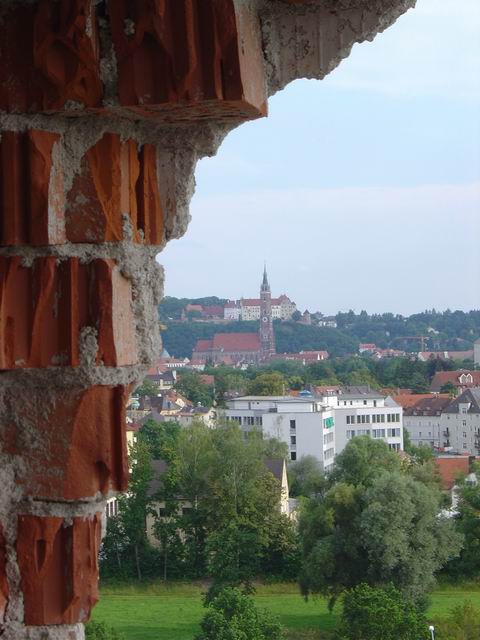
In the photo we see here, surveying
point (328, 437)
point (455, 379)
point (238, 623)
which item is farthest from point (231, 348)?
point (238, 623)

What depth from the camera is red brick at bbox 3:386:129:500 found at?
84.4 inches

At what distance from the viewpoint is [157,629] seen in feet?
119

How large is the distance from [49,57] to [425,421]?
91.6m

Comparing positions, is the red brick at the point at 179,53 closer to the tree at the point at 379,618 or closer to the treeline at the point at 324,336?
the tree at the point at 379,618

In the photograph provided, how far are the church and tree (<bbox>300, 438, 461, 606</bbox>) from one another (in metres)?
A: 132

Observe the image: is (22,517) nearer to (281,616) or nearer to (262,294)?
(281,616)

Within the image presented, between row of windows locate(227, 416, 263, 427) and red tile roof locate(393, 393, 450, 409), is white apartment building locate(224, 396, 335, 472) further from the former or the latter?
red tile roof locate(393, 393, 450, 409)

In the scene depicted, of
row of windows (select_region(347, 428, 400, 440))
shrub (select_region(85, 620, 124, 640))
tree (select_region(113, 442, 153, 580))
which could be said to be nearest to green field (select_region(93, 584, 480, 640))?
tree (select_region(113, 442, 153, 580))

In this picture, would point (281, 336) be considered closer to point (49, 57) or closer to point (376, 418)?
point (376, 418)

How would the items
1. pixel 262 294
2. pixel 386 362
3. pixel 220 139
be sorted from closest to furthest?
pixel 220 139 → pixel 386 362 → pixel 262 294

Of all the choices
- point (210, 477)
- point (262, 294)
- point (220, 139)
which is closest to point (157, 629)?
point (210, 477)

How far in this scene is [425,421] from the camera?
9231cm

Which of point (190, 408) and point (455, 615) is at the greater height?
point (190, 408)

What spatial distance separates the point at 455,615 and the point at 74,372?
31.5 meters
